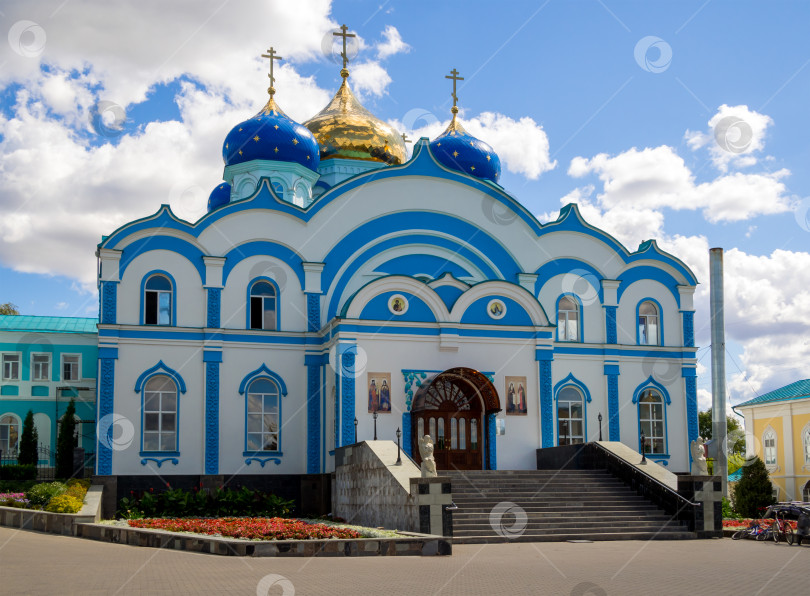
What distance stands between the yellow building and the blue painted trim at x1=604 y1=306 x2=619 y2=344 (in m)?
15.6

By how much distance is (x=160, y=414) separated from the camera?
23.1m

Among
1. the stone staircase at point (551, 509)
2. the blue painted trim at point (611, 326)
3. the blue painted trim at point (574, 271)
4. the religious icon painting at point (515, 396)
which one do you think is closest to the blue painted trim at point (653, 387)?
the blue painted trim at point (611, 326)

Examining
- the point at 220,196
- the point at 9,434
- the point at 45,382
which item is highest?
the point at 220,196

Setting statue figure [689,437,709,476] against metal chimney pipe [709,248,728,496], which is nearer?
statue figure [689,437,709,476]

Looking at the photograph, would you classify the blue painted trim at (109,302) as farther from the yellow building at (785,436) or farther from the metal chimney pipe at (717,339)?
the yellow building at (785,436)

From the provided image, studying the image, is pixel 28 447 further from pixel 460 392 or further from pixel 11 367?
pixel 460 392

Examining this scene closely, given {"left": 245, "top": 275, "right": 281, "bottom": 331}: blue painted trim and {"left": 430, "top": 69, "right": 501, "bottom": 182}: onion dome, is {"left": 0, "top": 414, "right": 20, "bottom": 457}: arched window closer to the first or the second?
{"left": 245, "top": 275, "right": 281, "bottom": 331}: blue painted trim

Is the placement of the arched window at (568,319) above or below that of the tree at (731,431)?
above

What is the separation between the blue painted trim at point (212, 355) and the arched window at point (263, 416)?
109cm

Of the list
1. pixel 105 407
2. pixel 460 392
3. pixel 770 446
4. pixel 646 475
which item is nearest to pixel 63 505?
pixel 105 407

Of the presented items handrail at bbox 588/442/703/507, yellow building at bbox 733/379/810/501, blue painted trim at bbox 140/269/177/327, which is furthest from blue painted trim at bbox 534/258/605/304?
yellow building at bbox 733/379/810/501

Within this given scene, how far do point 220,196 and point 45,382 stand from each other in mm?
9244

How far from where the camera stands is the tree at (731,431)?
201 feet

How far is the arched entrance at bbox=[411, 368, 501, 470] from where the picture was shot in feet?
74.0
